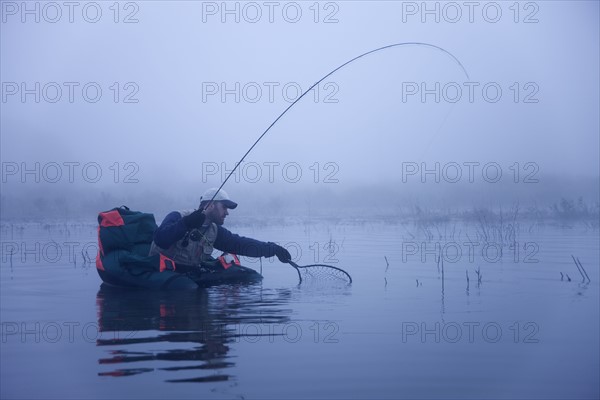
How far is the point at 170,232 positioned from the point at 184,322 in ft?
7.73

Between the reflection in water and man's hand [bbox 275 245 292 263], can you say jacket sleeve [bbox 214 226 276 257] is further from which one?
the reflection in water

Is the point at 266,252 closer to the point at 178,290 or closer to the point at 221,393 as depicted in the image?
the point at 178,290

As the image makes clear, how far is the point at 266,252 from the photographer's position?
10516 millimetres

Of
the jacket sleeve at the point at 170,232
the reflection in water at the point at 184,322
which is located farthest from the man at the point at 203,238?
the reflection in water at the point at 184,322

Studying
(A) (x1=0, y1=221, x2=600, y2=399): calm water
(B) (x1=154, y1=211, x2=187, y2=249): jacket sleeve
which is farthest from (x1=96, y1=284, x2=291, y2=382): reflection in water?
(B) (x1=154, y1=211, x2=187, y2=249): jacket sleeve

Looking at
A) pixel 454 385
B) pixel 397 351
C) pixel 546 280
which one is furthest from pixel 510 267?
pixel 454 385

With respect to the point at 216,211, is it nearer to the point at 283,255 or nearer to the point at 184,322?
the point at 283,255

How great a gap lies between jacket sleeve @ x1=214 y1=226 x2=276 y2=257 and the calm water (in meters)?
0.49

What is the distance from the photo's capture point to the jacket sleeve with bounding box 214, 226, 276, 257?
416 inches

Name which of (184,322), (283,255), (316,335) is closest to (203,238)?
(283,255)

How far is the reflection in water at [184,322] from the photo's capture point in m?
5.57

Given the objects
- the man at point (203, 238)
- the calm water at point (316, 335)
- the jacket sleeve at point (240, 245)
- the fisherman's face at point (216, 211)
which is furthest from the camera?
the jacket sleeve at point (240, 245)

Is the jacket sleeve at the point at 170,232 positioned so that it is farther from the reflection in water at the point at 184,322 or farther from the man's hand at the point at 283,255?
the man's hand at the point at 283,255

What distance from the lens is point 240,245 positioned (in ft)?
35.0
